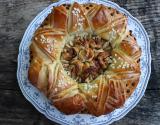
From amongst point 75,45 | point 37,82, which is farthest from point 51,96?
point 75,45

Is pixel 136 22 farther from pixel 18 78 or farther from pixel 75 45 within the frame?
pixel 18 78

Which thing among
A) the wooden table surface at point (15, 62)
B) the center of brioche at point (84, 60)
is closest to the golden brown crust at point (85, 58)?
the center of brioche at point (84, 60)

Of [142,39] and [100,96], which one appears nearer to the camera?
[100,96]

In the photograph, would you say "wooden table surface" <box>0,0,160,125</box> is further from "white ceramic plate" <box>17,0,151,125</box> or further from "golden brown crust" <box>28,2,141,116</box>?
"golden brown crust" <box>28,2,141,116</box>

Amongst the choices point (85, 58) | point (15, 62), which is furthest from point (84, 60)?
point (15, 62)

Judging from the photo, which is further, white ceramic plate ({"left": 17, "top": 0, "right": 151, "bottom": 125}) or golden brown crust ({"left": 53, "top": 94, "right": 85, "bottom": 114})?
white ceramic plate ({"left": 17, "top": 0, "right": 151, "bottom": 125})

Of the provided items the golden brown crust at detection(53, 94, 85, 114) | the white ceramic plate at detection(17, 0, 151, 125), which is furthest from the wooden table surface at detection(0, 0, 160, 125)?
the golden brown crust at detection(53, 94, 85, 114)

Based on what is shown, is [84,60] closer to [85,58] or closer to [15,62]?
[85,58]
